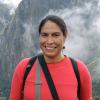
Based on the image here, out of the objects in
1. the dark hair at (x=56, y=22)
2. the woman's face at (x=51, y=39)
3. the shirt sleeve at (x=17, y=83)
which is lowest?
the shirt sleeve at (x=17, y=83)

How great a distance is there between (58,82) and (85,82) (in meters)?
0.70

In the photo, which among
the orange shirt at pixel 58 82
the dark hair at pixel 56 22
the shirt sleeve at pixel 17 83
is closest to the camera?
the orange shirt at pixel 58 82

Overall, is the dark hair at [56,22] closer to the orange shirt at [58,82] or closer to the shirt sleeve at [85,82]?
the orange shirt at [58,82]

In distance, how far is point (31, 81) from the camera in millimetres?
9344

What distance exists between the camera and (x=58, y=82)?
9.38 m

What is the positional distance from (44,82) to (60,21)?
1.38 meters

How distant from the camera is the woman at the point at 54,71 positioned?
9305 millimetres

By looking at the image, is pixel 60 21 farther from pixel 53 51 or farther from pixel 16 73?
pixel 16 73

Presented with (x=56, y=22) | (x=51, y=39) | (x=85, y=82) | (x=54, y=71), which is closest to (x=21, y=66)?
(x=54, y=71)

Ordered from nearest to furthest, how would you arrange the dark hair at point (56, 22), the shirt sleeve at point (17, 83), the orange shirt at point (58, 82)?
the orange shirt at point (58, 82), the shirt sleeve at point (17, 83), the dark hair at point (56, 22)

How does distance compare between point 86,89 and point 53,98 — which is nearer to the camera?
point 53,98

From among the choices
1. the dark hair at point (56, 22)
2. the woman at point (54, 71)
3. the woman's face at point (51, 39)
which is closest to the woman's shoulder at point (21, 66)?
the woman at point (54, 71)

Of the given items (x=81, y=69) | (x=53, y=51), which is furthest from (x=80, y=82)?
(x=53, y=51)

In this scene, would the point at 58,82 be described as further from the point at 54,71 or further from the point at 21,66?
the point at 21,66
